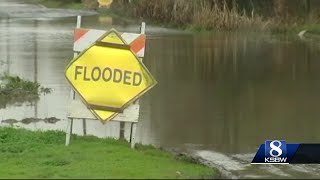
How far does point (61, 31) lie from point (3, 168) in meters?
25.6

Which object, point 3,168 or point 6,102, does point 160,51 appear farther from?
point 3,168

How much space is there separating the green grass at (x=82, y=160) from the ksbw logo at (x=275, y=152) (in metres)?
0.76

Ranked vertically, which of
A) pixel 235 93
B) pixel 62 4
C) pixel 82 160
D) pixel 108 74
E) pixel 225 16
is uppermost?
pixel 62 4

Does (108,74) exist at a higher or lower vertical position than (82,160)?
higher

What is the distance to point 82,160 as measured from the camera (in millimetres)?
8742

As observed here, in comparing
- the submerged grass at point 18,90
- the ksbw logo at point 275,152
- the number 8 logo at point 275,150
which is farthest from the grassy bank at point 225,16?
the number 8 logo at point 275,150

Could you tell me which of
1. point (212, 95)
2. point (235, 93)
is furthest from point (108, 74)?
point (235, 93)

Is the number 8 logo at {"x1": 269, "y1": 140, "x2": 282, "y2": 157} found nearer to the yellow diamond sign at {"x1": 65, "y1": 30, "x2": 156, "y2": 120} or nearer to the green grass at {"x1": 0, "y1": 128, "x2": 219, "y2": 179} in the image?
the green grass at {"x1": 0, "y1": 128, "x2": 219, "y2": 179}

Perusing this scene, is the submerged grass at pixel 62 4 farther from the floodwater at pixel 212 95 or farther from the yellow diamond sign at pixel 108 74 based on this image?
the yellow diamond sign at pixel 108 74

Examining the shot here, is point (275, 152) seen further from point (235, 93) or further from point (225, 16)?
point (225, 16)

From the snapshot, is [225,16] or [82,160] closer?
[82,160]

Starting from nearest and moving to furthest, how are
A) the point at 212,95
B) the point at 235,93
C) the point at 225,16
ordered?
the point at 212,95
the point at 235,93
the point at 225,16

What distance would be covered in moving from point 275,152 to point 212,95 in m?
7.64

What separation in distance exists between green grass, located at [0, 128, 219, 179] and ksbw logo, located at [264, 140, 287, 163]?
2.49ft
